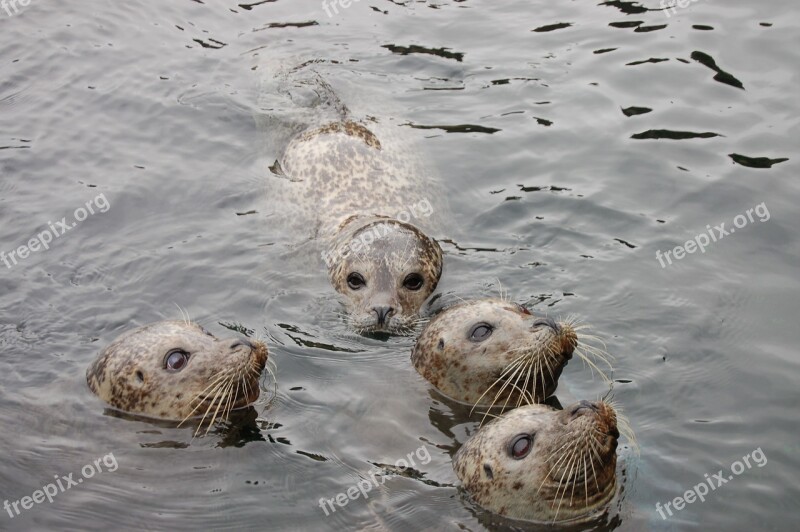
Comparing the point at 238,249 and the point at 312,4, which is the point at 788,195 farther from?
the point at 312,4

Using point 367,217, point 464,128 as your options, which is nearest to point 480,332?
point 367,217

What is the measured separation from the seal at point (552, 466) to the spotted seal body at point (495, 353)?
0.84 meters

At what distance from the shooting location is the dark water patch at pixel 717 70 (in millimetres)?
12594

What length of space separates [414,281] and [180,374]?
2638mm

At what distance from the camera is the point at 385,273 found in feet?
33.3

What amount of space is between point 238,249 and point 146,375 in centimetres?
269

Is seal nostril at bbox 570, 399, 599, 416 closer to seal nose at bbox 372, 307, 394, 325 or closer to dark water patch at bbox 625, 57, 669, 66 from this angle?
seal nose at bbox 372, 307, 394, 325

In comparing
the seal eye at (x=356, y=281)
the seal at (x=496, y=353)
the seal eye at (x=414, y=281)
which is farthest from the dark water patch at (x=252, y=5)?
the seal at (x=496, y=353)

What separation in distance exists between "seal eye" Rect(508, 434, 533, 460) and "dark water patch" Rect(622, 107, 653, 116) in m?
6.26

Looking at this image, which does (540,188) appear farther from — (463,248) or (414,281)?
(414,281)

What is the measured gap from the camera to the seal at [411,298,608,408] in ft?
27.0

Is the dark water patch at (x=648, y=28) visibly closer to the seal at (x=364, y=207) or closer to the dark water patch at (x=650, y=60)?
the dark water patch at (x=650, y=60)

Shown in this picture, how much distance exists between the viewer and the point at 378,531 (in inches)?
285

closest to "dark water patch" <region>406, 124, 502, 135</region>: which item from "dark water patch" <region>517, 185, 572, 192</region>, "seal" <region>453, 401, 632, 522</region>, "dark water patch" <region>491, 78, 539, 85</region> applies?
"dark water patch" <region>491, 78, 539, 85</region>
